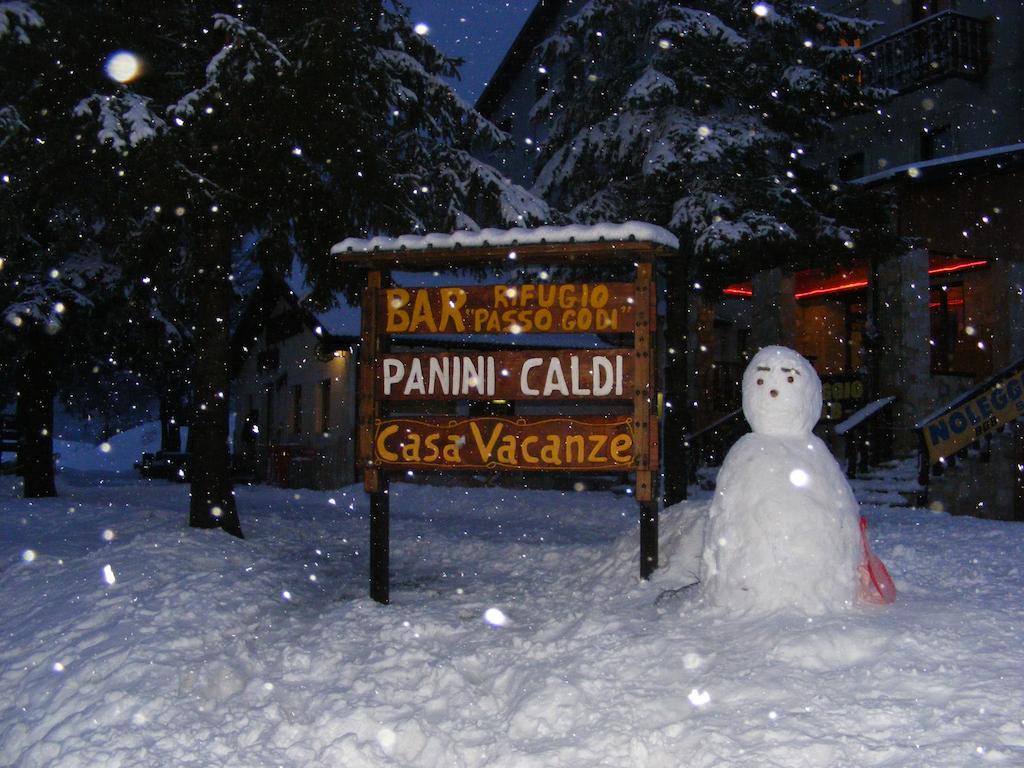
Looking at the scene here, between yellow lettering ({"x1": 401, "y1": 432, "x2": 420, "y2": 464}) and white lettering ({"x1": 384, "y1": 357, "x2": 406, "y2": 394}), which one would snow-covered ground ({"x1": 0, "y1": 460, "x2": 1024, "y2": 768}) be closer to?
yellow lettering ({"x1": 401, "y1": 432, "x2": 420, "y2": 464})

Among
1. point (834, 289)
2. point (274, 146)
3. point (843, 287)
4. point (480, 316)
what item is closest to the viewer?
point (480, 316)

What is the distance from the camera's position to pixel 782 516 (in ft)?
19.4

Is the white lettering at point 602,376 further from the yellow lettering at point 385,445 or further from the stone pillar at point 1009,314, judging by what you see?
the stone pillar at point 1009,314

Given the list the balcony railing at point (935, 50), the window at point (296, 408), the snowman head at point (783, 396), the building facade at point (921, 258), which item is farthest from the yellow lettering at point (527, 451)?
the window at point (296, 408)

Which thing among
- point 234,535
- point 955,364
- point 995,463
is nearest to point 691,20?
point 995,463

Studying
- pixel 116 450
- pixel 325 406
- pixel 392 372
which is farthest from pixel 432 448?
pixel 116 450

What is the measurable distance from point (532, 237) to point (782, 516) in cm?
314

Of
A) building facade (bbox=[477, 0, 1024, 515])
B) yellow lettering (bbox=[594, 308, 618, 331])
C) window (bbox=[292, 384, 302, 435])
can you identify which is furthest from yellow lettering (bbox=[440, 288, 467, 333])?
window (bbox=[292, 384, 302, 435])

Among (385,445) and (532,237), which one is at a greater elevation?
(532,237)

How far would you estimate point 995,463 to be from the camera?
13219 mm

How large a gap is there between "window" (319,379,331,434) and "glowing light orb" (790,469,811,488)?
18695 mm

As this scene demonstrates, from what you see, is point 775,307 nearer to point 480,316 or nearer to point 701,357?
point 701,357

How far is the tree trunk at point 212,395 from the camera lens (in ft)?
34.6

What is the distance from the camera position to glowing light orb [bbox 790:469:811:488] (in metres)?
6.03
